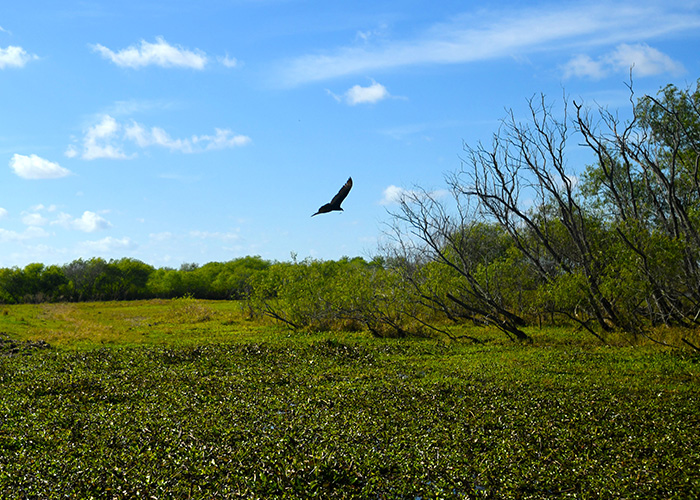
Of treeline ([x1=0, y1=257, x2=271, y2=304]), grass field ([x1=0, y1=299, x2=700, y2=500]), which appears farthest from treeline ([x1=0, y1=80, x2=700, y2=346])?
treeline ([x1=0, y1=257, x2=271, y2=304])

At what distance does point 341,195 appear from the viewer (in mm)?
10727

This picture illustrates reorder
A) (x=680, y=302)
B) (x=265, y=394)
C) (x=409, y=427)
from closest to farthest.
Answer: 1. (x=409, y=427)
2. (x=265, y=394)
3. (x=680, y=302)

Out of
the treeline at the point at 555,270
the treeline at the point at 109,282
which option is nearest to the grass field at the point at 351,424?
the treeline at the point at 555,270

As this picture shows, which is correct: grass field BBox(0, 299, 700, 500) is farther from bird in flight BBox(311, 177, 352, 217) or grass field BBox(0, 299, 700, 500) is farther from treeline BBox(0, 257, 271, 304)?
treeline BBox(0, 257, 271, 304)

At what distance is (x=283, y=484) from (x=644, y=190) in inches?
1124

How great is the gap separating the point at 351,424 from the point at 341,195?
4.23 metres

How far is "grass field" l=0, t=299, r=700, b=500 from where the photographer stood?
7.78m

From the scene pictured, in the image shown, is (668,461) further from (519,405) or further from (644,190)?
(644,190)

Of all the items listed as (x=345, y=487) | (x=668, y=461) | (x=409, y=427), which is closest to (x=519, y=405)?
(x=409, y=427)

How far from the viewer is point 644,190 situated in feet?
99.3

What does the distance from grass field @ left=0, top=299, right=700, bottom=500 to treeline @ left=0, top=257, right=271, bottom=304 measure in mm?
46780

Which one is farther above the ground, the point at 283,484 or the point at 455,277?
the point at 455,277

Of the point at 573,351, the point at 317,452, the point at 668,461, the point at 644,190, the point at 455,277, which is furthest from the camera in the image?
the point at 644,190

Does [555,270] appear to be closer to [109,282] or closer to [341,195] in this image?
[341,195]
